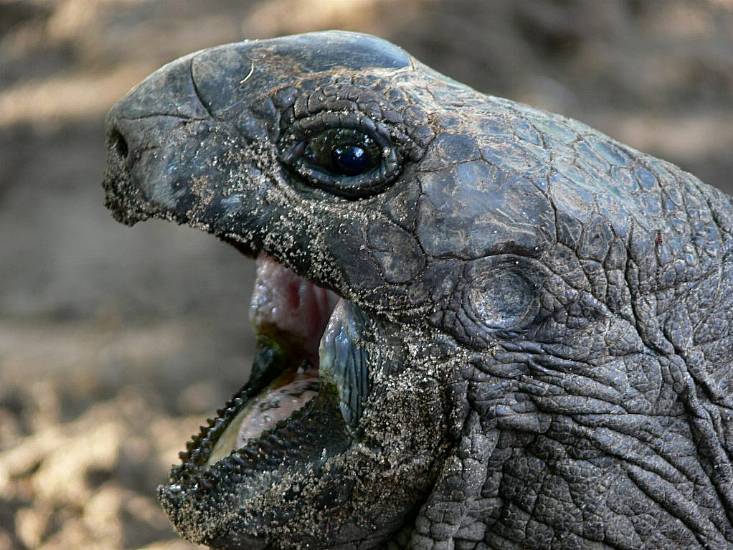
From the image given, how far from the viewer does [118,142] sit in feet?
8.54

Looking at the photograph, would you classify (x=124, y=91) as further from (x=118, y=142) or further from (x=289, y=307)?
(x=118, y=142)

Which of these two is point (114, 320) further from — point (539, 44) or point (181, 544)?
point (539, 44)

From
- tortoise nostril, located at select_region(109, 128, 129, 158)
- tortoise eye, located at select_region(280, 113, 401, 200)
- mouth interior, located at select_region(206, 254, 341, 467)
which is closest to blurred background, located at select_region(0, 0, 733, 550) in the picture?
mouth interior, located at select_region(206, 254, 341, 467)

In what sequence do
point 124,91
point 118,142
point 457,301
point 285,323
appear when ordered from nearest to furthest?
point 457,301, point 118,142, point 285,323, point 124,91

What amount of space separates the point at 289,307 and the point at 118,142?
29.0 inches

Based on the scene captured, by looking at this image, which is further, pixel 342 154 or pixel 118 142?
pixel 118 142

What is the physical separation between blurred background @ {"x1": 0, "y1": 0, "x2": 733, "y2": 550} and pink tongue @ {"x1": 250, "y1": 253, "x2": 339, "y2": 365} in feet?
8.79

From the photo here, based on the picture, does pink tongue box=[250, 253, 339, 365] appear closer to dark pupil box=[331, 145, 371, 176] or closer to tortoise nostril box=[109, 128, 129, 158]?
tortoise nostril box=[109, 128, 129, 158]

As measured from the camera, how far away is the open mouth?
2.47 m

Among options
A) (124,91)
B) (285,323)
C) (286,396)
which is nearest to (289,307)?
(285,323)

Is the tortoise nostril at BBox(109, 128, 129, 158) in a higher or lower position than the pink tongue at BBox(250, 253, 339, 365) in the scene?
higher

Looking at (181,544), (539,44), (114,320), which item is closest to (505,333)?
(181,544)

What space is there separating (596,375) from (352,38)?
992 mm

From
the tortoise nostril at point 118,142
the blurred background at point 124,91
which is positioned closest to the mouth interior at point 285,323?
the tortoise nostril at point 118,142
